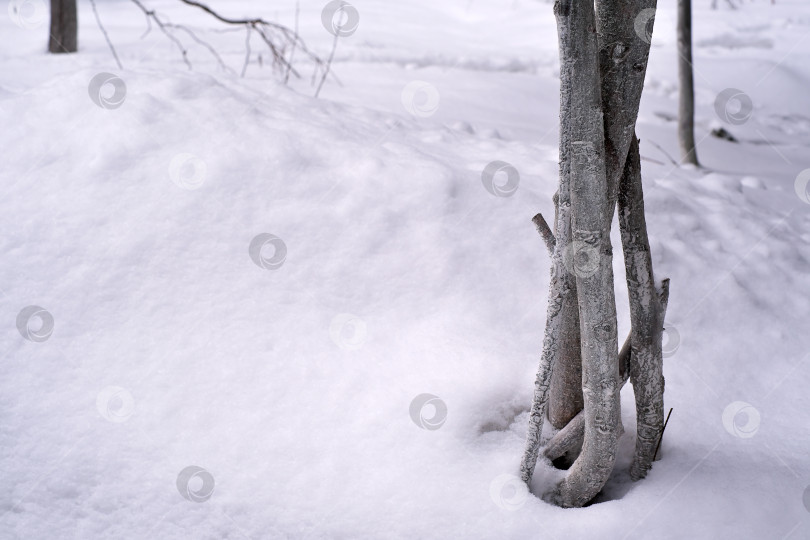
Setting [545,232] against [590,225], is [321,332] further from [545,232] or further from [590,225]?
[590,225]

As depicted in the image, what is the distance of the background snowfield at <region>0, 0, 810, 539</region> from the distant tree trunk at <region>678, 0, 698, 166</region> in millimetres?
1396

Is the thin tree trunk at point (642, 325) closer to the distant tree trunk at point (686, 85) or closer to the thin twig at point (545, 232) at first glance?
the thin twig at point (545, 232)

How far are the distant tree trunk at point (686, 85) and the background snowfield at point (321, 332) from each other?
4.58 ft

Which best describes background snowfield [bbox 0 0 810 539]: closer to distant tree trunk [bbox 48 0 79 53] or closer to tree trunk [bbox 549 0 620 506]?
tree trunk [bbox 549 0 620 506]

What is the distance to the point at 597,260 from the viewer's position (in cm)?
122

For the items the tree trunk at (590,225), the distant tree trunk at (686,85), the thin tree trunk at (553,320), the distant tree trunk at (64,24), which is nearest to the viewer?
the tree trunk at (590,225)

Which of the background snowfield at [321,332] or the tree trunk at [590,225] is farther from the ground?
the tree trunk at [590,225]

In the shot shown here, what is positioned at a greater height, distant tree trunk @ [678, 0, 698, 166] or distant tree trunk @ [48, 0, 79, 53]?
distant tree trunk @ [678, 0, 698, 166]

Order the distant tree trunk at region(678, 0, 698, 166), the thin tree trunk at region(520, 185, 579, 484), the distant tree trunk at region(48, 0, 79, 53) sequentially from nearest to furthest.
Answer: the thin tree trunk at region(520, 185, 579, 484), the distant tree trunk at region(678, 0, 698, 166), the distant tree trunk at region(48, 0, 79, 53)

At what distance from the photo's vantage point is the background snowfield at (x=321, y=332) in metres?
1.34

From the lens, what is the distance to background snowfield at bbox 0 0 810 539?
4.39ft

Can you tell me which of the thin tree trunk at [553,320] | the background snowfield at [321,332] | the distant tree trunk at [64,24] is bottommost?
the distant tree trunk at [64,24]

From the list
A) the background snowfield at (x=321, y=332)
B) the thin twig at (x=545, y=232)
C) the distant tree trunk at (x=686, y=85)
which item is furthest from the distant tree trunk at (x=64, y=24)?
the thin twig at (x=545, y=232)

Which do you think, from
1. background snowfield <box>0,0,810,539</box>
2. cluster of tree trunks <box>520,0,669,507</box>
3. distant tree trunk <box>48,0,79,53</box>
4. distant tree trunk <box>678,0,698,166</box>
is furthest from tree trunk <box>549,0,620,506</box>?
distant tree trunk <box>48,0,79,53</box>
